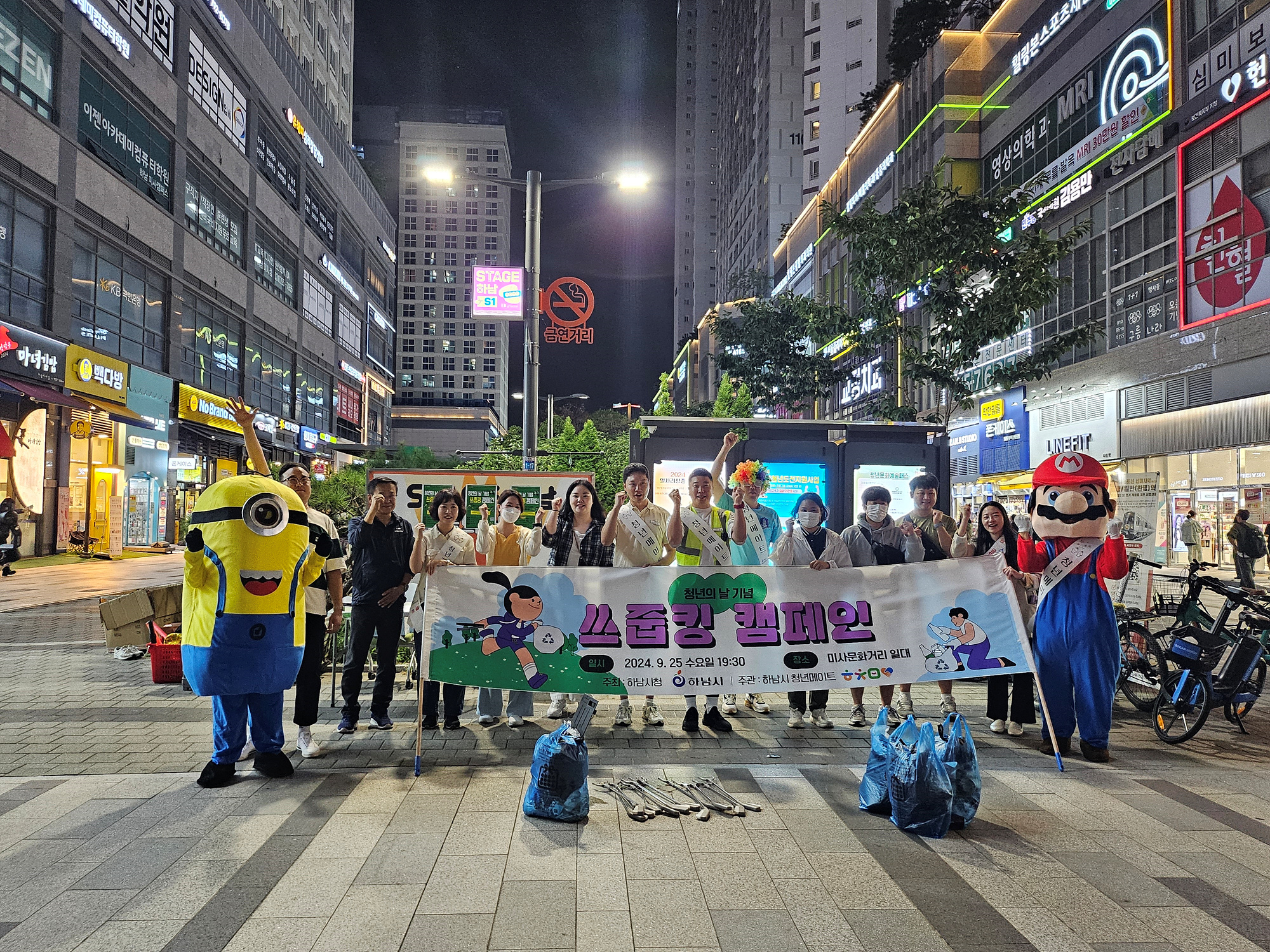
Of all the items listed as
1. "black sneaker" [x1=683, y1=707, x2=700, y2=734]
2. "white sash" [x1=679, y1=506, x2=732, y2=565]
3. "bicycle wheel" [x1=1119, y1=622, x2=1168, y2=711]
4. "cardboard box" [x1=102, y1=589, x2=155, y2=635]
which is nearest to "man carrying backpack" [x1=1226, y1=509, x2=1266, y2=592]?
"bicycle wheel" [x1=1119, y1=622, x2=1168, y2=711]

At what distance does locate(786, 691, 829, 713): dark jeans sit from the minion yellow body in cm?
366

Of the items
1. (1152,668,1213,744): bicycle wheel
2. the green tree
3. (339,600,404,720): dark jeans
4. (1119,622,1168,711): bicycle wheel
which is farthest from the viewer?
the green tree

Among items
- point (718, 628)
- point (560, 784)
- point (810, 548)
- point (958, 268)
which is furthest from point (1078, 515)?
point (958, 268)

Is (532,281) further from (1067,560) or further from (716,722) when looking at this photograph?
(1067,560)

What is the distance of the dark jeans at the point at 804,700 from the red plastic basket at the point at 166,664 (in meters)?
5.58

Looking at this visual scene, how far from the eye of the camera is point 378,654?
6246mm

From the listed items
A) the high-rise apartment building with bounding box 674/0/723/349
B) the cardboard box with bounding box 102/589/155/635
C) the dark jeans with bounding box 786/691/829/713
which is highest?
the high-rise apartment building with bounding box 674/0/723/349

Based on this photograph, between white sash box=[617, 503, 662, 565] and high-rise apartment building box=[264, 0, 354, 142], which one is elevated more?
high-rise apartment building box=[264, 0, 354, 142]

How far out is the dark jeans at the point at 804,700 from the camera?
21.6ft

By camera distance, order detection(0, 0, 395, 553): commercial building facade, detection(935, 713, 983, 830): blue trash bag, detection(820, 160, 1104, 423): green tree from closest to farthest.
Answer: detection(935, 713, 983, 830): blue trash bag → detection(820, 160, 1104, 423): green tree → detection(0, 0, 395, 553): commercial building facade

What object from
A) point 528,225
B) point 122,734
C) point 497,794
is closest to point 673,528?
point 497,794

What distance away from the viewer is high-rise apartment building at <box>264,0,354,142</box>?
47.0 m

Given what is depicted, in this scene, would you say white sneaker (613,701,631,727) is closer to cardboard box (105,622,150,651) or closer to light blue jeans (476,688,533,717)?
light blue jeans (476,688,533,717)

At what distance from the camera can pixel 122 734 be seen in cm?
614
